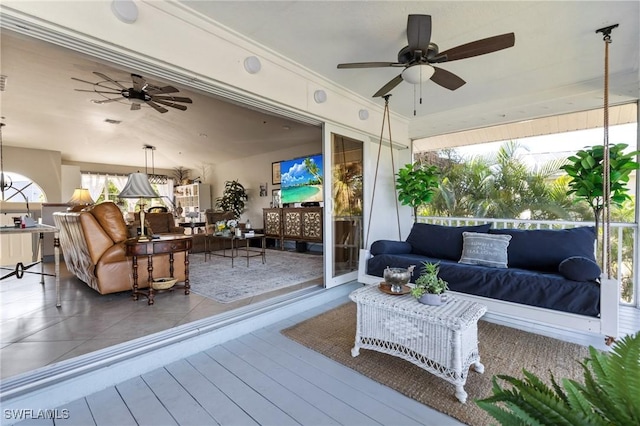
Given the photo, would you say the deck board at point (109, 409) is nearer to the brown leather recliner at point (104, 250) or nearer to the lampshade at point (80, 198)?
the brown leather recliner at point (104, 250)

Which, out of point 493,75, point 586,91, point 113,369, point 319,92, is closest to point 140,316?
point 113,369

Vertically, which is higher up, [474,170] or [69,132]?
[69,132]

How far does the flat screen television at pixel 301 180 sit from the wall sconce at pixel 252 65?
3617 mm

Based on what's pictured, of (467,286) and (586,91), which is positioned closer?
(467,286)

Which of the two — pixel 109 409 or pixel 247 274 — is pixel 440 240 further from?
pixel 109 409

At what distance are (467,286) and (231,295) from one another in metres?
2.59

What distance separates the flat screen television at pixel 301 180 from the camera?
21.8 ft

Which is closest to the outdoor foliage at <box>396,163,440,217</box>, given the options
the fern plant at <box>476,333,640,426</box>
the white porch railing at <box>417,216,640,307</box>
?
the white porch railing at <box>417,216,640,307</box>

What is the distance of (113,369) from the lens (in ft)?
6.41

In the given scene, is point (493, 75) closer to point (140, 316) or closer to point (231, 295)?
point (231, 295)

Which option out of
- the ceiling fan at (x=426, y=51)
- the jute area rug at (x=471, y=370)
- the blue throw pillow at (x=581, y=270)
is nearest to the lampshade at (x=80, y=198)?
the jute area rug at (x=471, y=370)

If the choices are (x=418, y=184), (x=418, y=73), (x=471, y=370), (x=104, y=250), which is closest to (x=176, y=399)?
(x=471, y=370)

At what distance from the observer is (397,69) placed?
3.33 metres

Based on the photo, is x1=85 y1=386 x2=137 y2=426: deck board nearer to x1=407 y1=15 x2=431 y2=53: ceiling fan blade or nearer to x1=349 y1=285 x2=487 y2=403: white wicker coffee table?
x1=349 y1=285 x2=487 y2=403: white wicker coffee table
